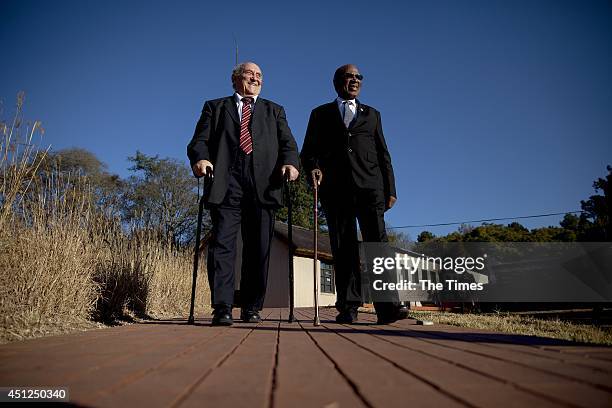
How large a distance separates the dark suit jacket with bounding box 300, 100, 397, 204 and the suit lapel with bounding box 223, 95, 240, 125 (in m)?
0.70

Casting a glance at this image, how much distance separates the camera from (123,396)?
1011 millimetres

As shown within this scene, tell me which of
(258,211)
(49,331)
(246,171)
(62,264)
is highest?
(246,171)

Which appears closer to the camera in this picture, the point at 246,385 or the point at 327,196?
the point at 246,385

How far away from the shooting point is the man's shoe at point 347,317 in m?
3.45

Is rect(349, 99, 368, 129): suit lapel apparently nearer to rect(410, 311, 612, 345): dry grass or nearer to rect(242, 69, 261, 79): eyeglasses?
rect(242, 69, 261, 79): eyeglasses

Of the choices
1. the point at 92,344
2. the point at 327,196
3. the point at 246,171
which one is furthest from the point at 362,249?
the point at 92,344

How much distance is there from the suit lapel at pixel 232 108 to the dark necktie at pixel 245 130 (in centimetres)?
6

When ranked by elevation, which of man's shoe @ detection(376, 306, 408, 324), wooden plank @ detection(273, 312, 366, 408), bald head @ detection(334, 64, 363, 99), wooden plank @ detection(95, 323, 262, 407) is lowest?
wooden plank @ detection(95, 323, 262, 407)

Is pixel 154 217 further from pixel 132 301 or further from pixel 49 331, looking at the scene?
pixel 49 331

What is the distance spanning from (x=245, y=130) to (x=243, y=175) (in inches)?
16.4

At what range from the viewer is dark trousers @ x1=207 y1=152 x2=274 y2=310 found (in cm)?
339

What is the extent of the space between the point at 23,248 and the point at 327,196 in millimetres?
2421
